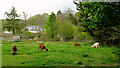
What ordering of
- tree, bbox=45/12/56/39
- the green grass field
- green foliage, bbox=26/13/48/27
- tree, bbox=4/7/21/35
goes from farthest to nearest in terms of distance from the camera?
green foliage, bbox=26/13/48/27 < tree, bbox=4/7/21/35 < tree, bbox=45/12/56/39 < the green grass field

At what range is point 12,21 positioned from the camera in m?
33.0

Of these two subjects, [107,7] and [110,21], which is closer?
[107,7]

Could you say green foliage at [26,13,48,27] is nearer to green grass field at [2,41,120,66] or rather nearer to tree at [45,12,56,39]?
tree at [45,12,56,39]

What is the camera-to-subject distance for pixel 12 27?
3203 cm

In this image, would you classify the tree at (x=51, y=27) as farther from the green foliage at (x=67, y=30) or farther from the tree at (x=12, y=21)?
the tree at (x=12, y=21)

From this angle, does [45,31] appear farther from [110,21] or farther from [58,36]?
[110,21]

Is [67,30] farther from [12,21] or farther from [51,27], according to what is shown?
[12,21]

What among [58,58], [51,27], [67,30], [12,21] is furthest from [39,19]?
[58,58]

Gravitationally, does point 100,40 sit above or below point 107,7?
below

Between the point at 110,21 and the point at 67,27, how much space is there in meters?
22.9

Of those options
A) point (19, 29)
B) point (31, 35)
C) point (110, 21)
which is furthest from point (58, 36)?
point (110, 21)

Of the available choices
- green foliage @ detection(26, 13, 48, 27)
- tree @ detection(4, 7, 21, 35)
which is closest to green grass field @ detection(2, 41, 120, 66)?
tree @ detection(4, 7, 21, 35)

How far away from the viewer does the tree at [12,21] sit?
105 feet

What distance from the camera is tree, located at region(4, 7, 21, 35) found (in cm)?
3206
